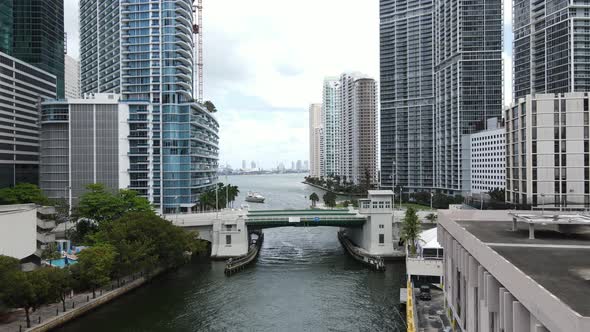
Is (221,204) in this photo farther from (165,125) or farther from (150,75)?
(150,75)

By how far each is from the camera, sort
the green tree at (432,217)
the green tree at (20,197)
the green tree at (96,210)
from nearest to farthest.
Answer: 1. the green tree at (96,210)
2. the green tree at (432,217)
3. the green tree at (20,197)

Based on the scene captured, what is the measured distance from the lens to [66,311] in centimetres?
3653

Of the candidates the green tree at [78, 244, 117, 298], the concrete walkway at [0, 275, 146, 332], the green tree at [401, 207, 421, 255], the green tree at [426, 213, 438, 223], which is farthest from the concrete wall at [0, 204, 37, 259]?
the green tree at [426, 213, 438, 223]

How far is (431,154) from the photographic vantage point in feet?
451

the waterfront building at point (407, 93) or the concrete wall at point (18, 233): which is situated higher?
the waterfront building at point (407, 93)

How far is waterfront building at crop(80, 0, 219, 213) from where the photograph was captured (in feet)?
283

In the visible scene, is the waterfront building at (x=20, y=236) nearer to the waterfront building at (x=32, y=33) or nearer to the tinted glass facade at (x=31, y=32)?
the waterfront building at (x=32, y=33)

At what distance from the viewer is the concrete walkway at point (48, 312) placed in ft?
107

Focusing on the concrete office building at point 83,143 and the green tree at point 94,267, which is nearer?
the green tree at point 94,267

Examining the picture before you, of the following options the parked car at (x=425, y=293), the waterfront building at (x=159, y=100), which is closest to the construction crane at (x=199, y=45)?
the waterfront building at (x=159, y=100)

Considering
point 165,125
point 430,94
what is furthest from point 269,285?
point 430,94

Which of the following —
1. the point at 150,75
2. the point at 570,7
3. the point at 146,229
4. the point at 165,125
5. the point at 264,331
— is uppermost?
the point at 570,7

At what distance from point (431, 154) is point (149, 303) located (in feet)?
360

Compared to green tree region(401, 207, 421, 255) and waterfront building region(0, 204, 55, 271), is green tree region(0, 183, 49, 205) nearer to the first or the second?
waterfront building region(0, 204, 55, 271)
